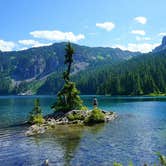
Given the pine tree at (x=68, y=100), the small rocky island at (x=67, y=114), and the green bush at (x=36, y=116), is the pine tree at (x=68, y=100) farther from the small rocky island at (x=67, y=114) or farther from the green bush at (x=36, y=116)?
the green bush at (x=36, y=116)

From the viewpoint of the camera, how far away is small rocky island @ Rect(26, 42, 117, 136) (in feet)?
218

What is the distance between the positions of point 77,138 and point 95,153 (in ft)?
34.6

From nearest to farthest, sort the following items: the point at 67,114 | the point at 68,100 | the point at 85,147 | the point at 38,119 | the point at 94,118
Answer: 1. the point at 85,147
2. the point at 94,118
3. the point at 38,119
4. the point at 67,114
5. the point at 68,100

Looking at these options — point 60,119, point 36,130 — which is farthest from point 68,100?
point 36,130

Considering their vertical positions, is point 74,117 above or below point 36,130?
above

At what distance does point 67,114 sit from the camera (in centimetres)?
7188

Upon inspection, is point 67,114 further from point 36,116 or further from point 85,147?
point 85,147

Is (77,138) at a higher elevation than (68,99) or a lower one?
lower

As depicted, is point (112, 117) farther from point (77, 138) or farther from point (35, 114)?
point (77, 138)

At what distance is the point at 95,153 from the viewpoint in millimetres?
36969

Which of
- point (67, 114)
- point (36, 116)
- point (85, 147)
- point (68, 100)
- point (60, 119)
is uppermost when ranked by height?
point (68, 100)

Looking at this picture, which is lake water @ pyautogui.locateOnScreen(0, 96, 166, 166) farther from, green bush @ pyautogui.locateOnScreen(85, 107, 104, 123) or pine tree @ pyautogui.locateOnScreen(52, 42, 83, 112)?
pine tree @ pyautogui.locateOnScreen(52, 42, 83, 112)

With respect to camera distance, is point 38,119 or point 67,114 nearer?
point 38,119

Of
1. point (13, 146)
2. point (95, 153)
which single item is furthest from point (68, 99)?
point (95, 153)
